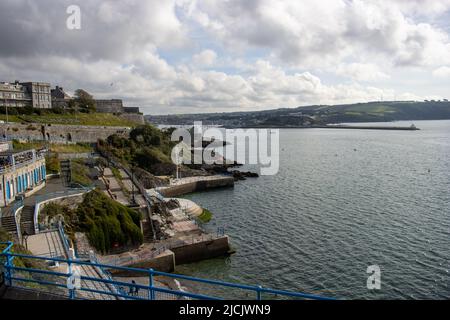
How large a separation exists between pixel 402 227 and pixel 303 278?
13593 mm

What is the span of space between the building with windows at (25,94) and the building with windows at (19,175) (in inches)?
2049

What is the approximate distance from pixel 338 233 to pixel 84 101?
71687 mm

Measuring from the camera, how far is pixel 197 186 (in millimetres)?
55906

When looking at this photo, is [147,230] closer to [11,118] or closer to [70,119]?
[11,118]

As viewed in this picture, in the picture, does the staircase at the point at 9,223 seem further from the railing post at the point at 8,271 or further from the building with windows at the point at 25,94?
the building with windows at the point at 25,94

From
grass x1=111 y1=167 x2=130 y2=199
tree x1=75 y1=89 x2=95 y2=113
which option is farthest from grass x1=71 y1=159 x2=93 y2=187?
tree x1=75 y1=89 x2=95 y2=113

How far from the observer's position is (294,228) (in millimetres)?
33406

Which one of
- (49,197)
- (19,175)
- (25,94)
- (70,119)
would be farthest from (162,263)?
(25,94)

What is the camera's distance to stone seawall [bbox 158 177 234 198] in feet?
170

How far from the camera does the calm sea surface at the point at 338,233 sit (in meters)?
23.4

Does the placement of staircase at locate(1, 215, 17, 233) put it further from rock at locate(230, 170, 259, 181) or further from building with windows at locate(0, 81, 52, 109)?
building with windows at locate(0, 81, 52, 109)

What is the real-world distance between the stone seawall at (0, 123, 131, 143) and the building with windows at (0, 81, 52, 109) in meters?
20.1
